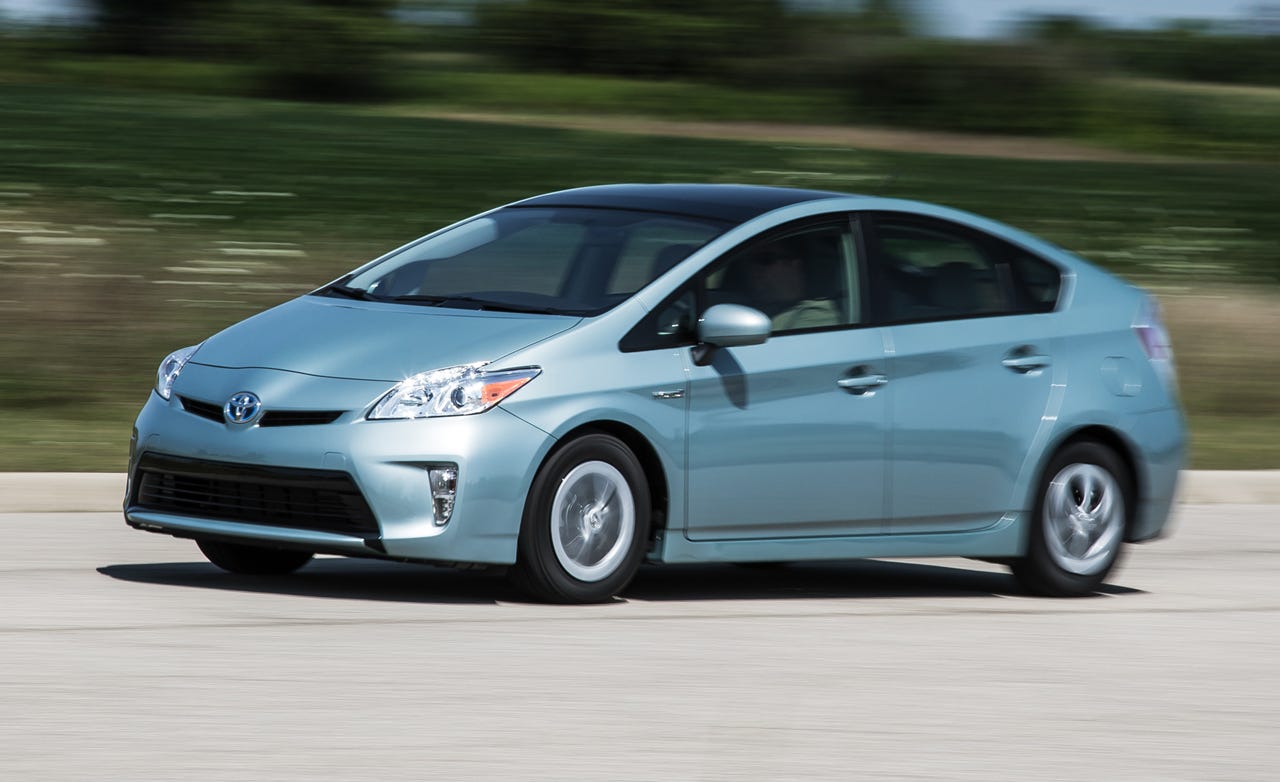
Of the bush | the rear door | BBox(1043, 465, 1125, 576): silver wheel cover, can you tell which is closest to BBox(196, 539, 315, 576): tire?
the rear door

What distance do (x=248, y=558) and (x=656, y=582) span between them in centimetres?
161

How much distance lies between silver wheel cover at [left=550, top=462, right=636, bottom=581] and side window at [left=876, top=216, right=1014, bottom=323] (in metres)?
1.44

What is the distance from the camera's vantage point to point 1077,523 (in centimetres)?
887

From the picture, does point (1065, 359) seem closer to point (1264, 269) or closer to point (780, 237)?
point (780, 237)

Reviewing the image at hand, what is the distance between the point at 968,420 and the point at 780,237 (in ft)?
3.34

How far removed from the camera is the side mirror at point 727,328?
25.5 ft

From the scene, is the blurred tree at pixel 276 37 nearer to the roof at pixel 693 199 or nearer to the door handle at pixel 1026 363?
the roof at pixel 693 199

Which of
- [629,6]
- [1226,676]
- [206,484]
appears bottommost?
[1226,676]

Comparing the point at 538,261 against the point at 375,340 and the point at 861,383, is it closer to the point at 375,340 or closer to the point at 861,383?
the point at 375,340

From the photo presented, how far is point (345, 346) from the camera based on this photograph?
24.9 feet

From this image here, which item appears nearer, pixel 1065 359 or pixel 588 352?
pixel 588 352

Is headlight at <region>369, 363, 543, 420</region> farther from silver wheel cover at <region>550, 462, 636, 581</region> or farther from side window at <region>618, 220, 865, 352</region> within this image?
side window at <region>618, 220, 865, 352</region>

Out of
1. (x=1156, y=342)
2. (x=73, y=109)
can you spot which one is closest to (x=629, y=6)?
(x=73, y=109)

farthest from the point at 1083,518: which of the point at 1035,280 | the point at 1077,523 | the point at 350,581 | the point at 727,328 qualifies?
the point at 350,581
